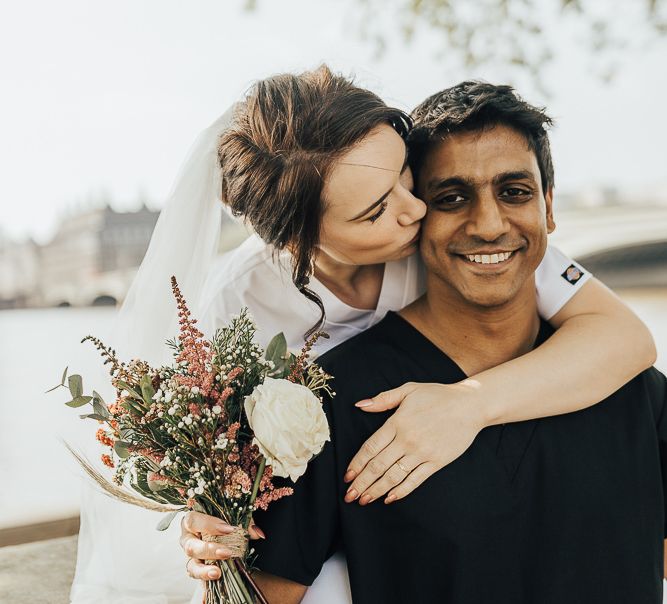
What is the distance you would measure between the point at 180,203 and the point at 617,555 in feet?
5.30

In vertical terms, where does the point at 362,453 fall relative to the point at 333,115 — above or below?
below

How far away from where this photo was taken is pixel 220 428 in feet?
5.51

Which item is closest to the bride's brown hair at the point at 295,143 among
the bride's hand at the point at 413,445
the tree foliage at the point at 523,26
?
the bride's hand at the point at 413,445

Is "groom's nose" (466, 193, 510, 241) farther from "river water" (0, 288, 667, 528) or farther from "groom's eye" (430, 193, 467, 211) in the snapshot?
"river water" (0, 288, 667, 528)

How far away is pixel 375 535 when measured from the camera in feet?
6.34

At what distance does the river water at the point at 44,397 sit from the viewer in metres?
2.88

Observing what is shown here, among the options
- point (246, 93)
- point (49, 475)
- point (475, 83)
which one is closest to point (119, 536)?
point (246, 93)

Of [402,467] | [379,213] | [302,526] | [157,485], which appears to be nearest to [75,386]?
[157,485]

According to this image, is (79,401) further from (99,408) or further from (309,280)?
(309,280)

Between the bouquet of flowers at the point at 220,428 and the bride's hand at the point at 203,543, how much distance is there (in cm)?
2

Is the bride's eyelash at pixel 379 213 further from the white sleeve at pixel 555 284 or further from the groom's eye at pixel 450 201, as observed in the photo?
the white sleeve at pixel 555 284

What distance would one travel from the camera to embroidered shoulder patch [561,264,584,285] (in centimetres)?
236

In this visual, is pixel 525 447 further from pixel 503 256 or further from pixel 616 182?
pixel 616 182

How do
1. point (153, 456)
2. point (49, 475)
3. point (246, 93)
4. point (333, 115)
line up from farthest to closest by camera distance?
point (49, 475)
point (246, 93)
point (333, 115)
point (153, 456)
